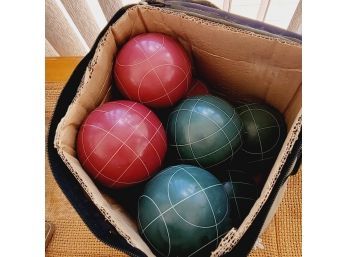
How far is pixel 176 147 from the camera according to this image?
874 millimetres

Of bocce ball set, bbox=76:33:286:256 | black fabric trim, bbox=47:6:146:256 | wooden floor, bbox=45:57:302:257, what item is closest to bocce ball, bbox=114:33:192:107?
bocce ball set, bbox=76:33:286:256

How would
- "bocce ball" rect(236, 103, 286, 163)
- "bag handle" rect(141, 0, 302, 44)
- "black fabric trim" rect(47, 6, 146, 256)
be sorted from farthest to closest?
"bocce ball" rect(236, 103, 286, 163)
"bag handle" rect(141, 0, 302, 44)
"black fabric trim" rect(47, 6, 146, 256)

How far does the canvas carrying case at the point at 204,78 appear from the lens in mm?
667

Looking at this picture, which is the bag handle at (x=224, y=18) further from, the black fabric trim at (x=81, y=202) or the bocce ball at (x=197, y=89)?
the black fabric trim at (x=81, y=202)

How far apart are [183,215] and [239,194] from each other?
18cm

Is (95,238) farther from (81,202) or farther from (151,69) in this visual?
(151,69)

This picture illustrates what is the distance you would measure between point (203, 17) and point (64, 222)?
0.66 meters

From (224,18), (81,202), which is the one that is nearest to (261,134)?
(224,18)

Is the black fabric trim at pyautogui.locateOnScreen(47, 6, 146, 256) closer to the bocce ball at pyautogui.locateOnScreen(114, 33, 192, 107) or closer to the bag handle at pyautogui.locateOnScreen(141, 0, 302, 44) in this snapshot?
the bocce ball at pyautogui.locateOnScreen(114, 33, 192, 107)

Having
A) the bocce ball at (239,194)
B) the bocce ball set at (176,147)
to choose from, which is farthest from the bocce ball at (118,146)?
the bocce ball at (239,194)

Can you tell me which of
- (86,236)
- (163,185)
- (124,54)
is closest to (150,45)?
(124,54)

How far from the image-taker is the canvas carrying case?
2.19ft

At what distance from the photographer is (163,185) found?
2.54 ft

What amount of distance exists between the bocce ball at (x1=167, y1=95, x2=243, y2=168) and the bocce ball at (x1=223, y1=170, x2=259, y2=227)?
57 mm
